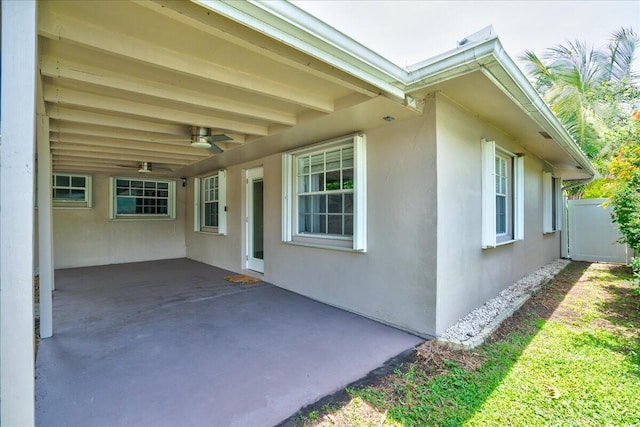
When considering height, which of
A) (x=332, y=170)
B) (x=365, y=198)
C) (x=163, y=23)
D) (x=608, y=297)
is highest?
(x=163, y=23)

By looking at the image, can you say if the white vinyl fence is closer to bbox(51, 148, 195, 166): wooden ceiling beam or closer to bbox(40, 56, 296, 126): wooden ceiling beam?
bbox(40, 56, 296, 126): wooden ceiling beam

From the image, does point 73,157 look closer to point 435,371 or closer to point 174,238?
point 174,238

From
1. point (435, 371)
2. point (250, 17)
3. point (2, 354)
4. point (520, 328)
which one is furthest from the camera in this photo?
point (520, 328)

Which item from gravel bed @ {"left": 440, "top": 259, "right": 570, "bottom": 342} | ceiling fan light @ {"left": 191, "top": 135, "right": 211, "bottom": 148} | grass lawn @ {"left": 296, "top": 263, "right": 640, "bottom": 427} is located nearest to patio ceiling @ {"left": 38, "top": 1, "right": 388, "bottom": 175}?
ceiling fan light @ {"left": 191, "top": 135, "right": 211, "bottom": 148}

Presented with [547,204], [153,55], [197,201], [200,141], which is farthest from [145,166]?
[547,204]

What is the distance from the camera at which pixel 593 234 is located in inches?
350

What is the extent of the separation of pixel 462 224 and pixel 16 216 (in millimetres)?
3942

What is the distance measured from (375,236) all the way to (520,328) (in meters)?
2.00

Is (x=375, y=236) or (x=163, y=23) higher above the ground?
(x=163, y=23)

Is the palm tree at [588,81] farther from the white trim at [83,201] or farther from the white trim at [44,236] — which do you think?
the white trim at [83,201]

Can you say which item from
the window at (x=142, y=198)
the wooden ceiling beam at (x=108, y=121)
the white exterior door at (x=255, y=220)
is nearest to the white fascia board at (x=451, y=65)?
the wooden ceiling beam at (x=108, y=121)

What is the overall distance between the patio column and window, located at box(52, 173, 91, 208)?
8364 millimetres

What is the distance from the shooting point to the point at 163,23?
2051 mm

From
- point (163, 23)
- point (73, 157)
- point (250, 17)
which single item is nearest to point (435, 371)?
point (250, 17)
